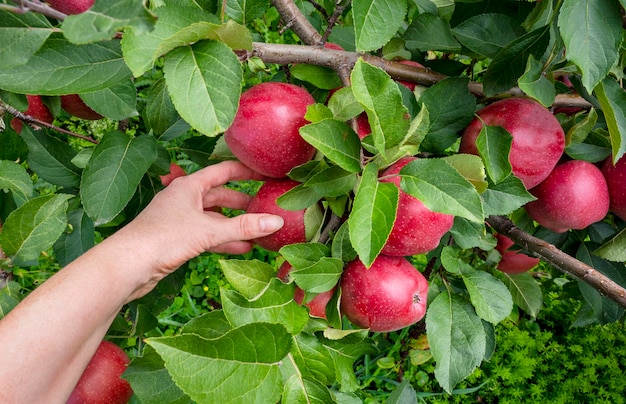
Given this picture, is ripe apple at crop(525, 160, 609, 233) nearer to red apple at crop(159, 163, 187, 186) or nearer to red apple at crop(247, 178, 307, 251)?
red apple at crop(247, 178, 307, 251)

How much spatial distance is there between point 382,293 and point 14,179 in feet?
2.12

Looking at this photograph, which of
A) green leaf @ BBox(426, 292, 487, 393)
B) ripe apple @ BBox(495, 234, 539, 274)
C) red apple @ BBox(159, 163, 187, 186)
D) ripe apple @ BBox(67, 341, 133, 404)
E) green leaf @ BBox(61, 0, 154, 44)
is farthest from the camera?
ripe apple @ BBox(495, 234, 539, 274)

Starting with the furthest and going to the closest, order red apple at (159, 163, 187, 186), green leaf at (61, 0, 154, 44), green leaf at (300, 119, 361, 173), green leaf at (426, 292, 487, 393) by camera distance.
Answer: red apple at (159, 163, 187, 186), green leaf at (426, 292, 487, 393), green leaf at (300, 119, 361, 173), green leaf at (61, 0, 154, 44)

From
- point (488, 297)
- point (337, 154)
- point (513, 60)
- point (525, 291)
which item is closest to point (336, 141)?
point (337, 154)

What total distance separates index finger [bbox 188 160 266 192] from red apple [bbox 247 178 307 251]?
0.42 ft

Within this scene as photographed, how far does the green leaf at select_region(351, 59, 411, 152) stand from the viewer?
0.64 m

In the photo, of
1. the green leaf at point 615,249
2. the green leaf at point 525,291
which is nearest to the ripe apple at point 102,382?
the green leaf at point 615,249

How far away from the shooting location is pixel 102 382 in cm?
98

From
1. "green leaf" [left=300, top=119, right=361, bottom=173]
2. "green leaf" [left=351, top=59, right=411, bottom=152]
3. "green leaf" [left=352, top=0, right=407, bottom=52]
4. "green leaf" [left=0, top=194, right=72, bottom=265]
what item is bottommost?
"green leaf" [left=0, top=194, right=72, bottom=265]

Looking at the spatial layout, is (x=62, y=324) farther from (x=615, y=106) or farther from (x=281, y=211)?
(x=615, y=106)

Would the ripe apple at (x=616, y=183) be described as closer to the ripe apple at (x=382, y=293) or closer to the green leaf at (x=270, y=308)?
the ripe apple at (x=382, y=293)

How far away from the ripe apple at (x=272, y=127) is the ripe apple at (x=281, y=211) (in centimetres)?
6

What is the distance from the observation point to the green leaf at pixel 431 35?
94 centimetres

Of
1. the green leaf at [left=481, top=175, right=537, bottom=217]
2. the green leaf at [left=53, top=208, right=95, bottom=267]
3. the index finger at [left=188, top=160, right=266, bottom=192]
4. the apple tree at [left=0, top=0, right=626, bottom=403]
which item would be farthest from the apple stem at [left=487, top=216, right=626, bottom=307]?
the green leaf at [left=53, top=208, right=95, bottom=267]
